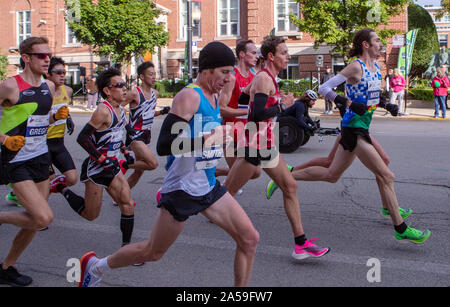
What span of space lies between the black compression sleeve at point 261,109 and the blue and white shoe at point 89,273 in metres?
1.71

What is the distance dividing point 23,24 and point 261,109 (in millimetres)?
38659

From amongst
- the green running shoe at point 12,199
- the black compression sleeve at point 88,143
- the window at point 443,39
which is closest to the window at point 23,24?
the green running shoe at point 12,199

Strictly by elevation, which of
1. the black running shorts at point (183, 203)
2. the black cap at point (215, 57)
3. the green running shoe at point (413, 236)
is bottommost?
the green running shoe at point (413, 236)

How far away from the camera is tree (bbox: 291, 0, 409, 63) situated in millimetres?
21219

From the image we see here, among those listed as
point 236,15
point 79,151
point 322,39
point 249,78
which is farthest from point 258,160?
point 236,15

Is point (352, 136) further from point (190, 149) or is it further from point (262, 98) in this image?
point (190, 149)

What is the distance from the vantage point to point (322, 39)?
21984 mm

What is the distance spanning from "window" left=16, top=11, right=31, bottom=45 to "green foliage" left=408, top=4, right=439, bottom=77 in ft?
89.2

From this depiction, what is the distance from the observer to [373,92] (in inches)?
201

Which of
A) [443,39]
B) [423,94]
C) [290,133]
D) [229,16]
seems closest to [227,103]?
[290,133]

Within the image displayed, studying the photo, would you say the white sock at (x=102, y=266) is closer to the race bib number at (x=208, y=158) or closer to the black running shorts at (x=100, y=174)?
the race bib number at (x=208, y=158)

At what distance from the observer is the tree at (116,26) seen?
26.5m
